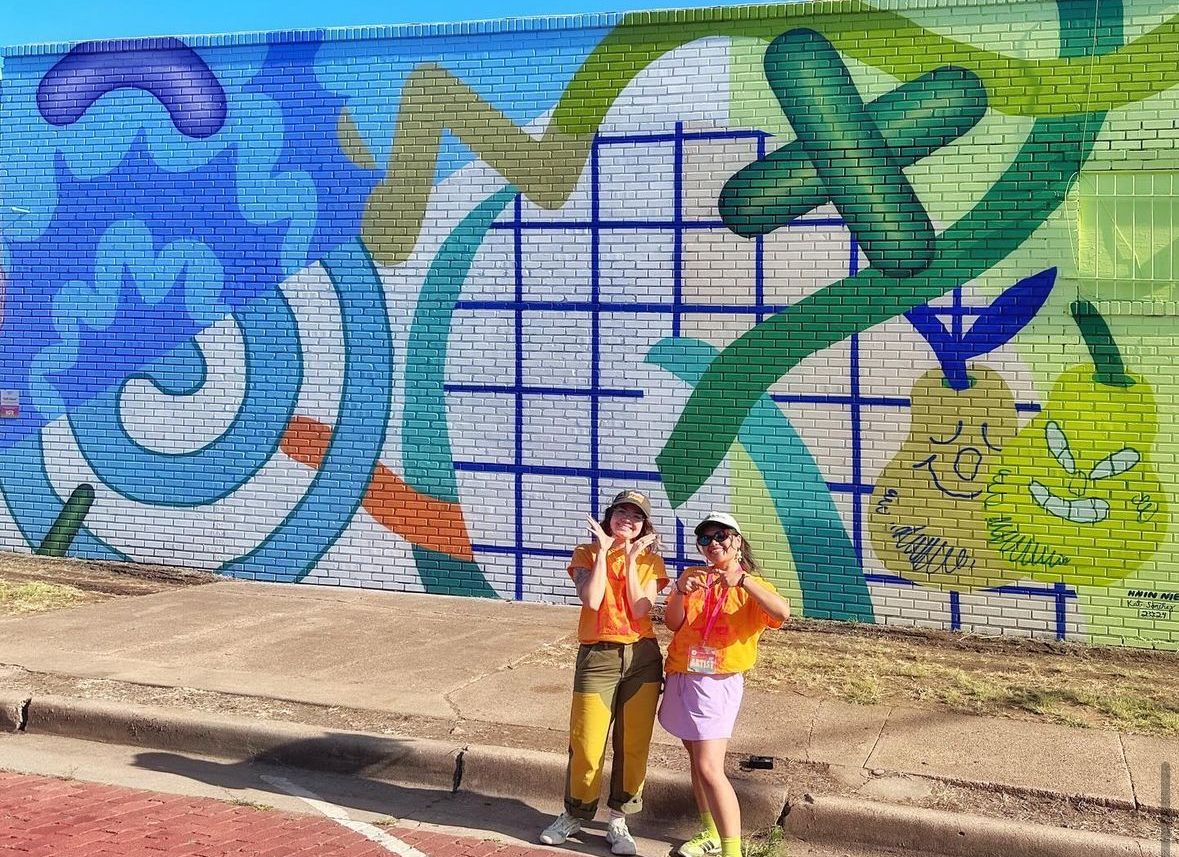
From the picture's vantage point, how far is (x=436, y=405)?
10.3 metres

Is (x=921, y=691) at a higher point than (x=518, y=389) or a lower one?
lower

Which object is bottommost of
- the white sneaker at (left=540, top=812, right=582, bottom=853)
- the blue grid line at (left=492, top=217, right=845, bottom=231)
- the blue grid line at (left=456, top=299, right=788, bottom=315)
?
the white sneaker at (left=540, top=812, right=582, bottom=853)

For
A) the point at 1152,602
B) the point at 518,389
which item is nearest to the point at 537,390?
the point at 518,389

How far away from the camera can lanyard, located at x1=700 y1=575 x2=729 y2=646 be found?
5206mm

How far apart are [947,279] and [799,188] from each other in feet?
4.08

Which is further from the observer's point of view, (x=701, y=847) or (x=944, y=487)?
(x=944, y=487)

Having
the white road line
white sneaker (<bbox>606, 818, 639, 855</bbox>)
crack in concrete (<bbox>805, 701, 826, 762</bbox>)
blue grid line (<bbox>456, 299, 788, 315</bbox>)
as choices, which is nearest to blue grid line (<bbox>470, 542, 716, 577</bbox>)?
blue grid line (<bbox>456, 299, 788, 315</bbox>)

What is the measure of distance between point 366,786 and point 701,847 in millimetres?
1824

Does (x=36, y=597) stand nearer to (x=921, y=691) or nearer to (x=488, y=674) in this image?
(x=488, y=674)

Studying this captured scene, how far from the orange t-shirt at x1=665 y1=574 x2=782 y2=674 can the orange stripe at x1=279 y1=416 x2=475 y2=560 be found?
17.1ft

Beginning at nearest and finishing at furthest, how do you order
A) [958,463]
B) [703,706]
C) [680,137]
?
[703,706], [958,463], [680,137]

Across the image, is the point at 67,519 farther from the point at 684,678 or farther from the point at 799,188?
the point at 684,678

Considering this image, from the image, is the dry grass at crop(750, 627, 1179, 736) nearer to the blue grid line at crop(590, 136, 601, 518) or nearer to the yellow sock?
the blue grid line at crop(590, 136, 601, 518)

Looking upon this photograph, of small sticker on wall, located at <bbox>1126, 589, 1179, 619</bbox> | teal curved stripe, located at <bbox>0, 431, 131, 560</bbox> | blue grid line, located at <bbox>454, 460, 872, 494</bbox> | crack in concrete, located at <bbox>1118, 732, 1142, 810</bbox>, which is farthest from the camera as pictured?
teal curved stripe, located at <bbox>0, 431, 131, 560</bbox>
